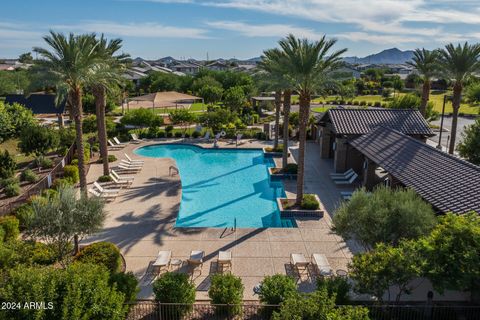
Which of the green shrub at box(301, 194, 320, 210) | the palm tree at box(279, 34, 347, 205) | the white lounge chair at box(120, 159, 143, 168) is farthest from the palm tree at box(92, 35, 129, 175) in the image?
the green shrub at box(301, 194, 320, 210)

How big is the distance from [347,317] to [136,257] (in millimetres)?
8930

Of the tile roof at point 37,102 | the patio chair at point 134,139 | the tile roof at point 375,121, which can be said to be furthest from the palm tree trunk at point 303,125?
the tile roof at point 37,102

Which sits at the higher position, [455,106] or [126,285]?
[455,106]

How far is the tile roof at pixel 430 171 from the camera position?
1355cm

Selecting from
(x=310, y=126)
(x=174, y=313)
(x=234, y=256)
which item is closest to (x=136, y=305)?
(x=174, y=313)

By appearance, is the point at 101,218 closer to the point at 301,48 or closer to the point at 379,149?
the point at 301,48

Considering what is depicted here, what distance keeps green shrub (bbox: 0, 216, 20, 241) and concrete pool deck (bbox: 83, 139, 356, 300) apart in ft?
9.56

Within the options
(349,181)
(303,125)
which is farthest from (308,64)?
(349,181)

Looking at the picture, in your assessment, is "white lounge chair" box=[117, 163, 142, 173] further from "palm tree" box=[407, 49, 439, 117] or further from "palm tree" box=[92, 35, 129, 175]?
"palm tree" box=[407, 49, 439, 117]

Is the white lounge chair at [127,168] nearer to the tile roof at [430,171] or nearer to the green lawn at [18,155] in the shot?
the green lawn at [18,155]

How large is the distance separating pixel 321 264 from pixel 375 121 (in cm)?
1584

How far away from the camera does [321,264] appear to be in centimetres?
1394

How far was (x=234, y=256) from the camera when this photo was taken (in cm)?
1509

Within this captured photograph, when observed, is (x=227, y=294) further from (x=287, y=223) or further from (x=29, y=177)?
(x=29, y=177)
